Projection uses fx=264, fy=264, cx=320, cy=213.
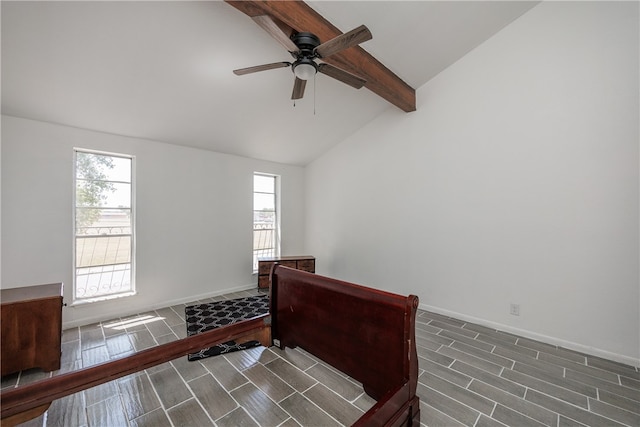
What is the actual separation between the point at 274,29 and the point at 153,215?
302 centimetres

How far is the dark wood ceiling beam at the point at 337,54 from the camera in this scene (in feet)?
6.57

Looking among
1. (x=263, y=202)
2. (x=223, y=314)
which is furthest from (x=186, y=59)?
(x=223, y=314)

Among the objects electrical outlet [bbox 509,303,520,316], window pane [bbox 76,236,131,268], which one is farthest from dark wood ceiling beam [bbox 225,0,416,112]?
window pane [bbox 76,236,131,268]

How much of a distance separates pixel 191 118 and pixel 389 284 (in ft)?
12.3

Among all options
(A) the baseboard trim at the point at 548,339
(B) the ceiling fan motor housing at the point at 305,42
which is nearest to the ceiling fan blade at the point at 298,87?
(B) the ceiling fan motor housing at the point at 305,42

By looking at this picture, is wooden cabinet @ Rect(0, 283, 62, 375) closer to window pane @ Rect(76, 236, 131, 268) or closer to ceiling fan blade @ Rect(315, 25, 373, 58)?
window pane @ Rect(76, 236, 131, 268)

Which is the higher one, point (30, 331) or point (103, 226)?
point (103, 226)

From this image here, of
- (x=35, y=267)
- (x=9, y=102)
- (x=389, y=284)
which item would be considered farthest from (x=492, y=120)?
(x=35, y=267)

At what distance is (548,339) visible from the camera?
9.27 ft

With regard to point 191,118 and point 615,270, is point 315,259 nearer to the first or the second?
point 191,118

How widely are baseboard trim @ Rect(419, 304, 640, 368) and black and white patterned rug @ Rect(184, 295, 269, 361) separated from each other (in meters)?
2.54

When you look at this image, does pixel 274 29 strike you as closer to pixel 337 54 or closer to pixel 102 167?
pixel 337 54

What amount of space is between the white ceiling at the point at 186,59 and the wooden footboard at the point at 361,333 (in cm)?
226

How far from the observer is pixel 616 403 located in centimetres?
194
